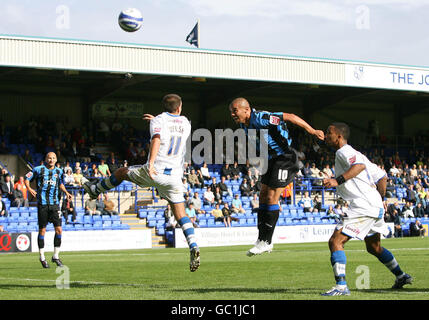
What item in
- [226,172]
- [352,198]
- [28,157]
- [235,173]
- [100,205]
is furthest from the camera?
[235,173]

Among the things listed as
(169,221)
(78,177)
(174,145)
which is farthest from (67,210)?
(174,145)

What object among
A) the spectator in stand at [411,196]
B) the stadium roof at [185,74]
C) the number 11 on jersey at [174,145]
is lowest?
the spectator in stand at [411,196]

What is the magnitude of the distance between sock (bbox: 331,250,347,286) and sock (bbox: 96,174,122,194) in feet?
11.4

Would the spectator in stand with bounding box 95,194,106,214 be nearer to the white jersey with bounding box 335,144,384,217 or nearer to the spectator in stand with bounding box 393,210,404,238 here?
the spectator in stand with bounding box 393,210,404,238

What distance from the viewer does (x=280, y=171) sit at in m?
9.91

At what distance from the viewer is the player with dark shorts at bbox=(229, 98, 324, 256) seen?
9.70 metres

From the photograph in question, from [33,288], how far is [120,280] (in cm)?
169

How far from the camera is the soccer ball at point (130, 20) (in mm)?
24938

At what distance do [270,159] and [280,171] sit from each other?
0.26 m

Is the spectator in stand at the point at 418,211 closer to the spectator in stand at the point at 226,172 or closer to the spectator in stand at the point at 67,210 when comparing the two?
the spectator in stand at the point at 226,172

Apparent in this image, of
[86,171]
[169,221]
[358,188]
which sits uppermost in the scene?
[86,171]

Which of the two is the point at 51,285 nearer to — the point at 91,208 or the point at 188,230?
the point at 188,230

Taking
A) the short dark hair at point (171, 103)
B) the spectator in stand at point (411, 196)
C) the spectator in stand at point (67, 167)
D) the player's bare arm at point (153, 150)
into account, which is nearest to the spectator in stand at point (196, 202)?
the spectator in stand at point (67, 167)

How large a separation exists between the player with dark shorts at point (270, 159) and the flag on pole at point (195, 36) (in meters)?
26.1
